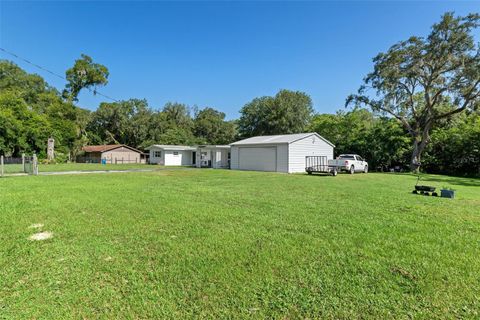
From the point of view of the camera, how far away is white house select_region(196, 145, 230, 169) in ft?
92.0

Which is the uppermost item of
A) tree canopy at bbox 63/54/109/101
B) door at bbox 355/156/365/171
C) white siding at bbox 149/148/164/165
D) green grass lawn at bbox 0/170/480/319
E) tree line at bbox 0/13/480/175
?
tree canopy at bbox 63/54/109/101

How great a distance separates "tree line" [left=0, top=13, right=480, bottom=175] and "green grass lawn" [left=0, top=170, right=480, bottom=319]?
→ 21.7 meters

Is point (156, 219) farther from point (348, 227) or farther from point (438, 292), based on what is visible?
point (438, 292)

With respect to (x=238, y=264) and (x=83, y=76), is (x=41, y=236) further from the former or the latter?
(x=83, y=76)

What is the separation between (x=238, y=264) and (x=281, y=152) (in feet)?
59.1

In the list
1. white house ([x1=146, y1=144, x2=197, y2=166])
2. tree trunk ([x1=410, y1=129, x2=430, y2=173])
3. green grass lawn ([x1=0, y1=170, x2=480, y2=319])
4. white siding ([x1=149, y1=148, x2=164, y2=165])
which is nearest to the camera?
green grass lawn ([x1=0, y1=170, x2=480, y2=319])

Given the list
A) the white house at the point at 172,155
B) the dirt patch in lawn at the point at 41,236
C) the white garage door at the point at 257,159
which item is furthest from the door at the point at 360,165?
the dirt patch in lawn at the point at 41,236

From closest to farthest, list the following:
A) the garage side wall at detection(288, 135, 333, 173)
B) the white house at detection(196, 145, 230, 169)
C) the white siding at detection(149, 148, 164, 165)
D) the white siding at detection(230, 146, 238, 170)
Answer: the garage side wall at detection(288, 135, 333, 173) → the white siding at detection(230, 146, 238, 170) → the white house at detection(196, 145, 230, 169) → the white siding at detection(149, 148, 164, 165)

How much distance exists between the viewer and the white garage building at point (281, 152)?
20.6 meters

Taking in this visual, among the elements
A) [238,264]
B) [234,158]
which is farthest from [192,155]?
[238,264]

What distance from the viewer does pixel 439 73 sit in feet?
74.1

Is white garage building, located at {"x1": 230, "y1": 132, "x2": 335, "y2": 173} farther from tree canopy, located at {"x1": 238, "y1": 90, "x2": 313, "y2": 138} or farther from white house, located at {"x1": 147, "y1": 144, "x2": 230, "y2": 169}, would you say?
tree canopy, located at {"x1": 238, "y1": 90, "x2": 313, "y2": 138}

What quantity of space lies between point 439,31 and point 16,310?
29.2 meters

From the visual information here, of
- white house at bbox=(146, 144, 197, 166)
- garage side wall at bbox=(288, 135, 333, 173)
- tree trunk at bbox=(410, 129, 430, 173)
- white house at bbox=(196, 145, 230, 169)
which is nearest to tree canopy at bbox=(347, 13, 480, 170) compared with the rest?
tree trunk at bbox=(410, 129, 430, 173)
